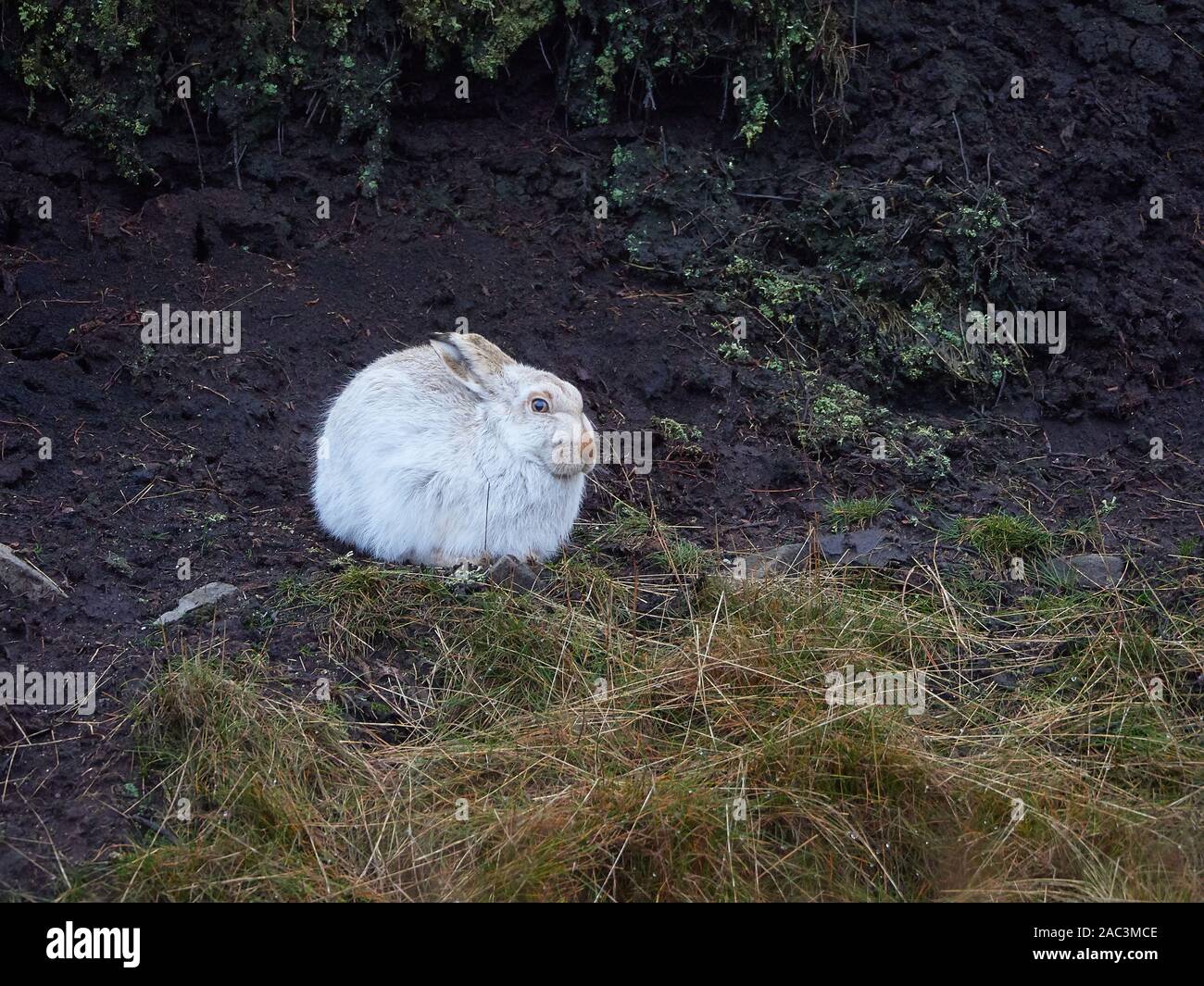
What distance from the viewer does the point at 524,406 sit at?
663 cm

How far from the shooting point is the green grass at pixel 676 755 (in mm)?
4637

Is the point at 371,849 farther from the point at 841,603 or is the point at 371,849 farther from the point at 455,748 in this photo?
the point at 841,603

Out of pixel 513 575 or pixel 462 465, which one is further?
pixel 462 465

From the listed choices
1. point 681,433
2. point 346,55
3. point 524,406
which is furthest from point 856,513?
point 346,55

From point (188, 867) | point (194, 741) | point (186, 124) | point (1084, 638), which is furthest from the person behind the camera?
point (186, 124)

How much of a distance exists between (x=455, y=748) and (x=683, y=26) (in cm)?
555

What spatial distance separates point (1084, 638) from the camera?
5.98 metres

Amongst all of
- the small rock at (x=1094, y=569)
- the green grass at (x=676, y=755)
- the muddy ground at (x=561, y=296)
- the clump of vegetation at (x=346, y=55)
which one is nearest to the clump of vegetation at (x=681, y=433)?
the muddy ground at (x=561, y=296)

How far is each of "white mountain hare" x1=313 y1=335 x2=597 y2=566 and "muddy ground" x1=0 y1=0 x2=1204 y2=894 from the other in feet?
1.36

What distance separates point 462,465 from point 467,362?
22.0 inches

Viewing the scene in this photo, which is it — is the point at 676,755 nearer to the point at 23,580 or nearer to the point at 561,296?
the point at 23,580

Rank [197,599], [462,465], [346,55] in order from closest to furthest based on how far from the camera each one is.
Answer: [197,599] < [462,465] < [346,55]

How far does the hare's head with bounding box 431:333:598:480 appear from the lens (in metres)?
6.48

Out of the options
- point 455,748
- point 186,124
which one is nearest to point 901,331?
point 455,748
